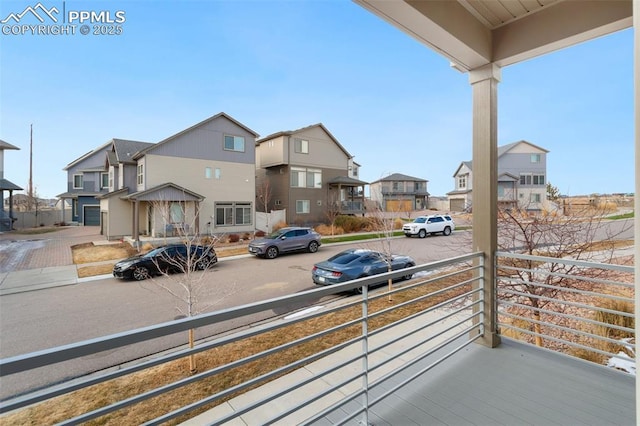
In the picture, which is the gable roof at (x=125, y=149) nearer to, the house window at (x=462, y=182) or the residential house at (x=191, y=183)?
the residential house at (x=191, y=183)

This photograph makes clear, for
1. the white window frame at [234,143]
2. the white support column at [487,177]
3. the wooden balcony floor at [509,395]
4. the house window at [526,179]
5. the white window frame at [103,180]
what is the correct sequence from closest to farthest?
1. the wooden balcony floor at [509,395]
2. the white support column at [487,177]
3. the white window frame at [234,143]
4. the white window frame at [103,180]
5. the house window at [526,179]

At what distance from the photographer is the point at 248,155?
59.5ft

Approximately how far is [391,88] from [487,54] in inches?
576

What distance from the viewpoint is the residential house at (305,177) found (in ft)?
66.8

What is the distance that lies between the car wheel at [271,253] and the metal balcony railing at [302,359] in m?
5.05

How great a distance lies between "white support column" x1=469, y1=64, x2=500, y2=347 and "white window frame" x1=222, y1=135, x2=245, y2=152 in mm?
16034

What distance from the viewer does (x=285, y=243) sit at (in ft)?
39.9

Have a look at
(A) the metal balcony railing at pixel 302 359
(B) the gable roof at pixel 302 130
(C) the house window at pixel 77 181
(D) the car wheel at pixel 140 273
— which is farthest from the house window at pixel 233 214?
(C) the house window at pixel 77 181

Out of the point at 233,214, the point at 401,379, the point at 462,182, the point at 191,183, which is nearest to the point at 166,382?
the point at 401,379

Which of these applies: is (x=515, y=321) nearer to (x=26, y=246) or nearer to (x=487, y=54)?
(x=487, y=54)

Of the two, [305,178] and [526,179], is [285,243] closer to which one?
[305,178]

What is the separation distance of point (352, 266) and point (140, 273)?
6381mm

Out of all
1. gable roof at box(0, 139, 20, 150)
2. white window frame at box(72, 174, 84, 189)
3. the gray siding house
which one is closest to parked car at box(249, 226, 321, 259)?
gable roof at box(0, 139, 20, 150)

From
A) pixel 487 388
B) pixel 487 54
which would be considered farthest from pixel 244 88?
pixel 487 388
